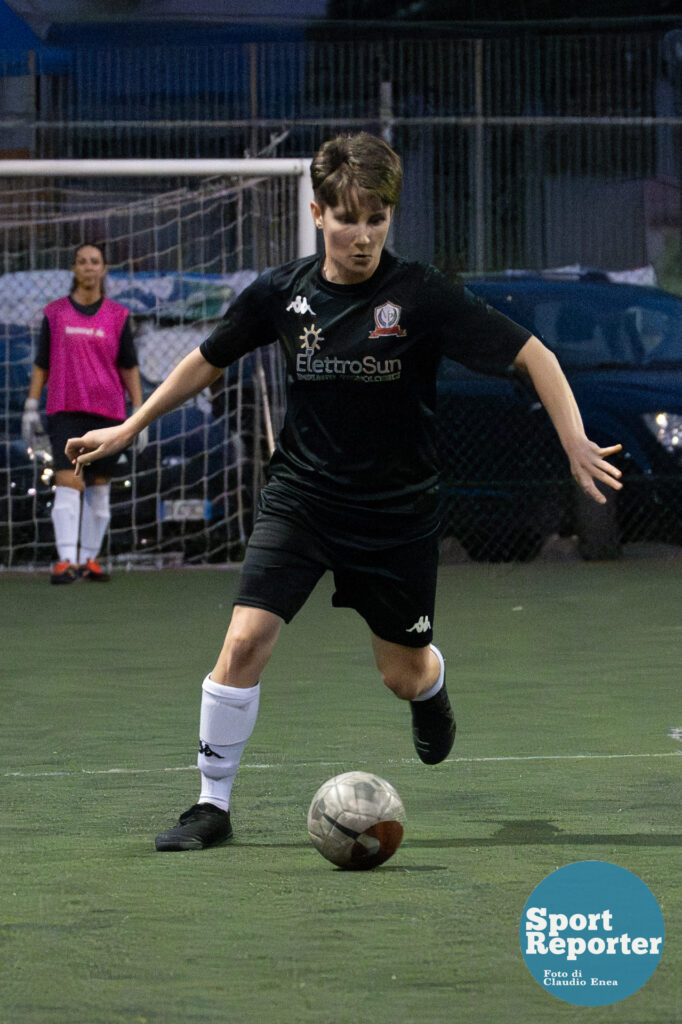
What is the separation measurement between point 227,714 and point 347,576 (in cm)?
47

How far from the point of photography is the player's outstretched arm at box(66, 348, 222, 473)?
4.50 metres

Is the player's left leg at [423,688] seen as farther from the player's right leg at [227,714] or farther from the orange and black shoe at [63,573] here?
the orange and black shoe at [63,573]

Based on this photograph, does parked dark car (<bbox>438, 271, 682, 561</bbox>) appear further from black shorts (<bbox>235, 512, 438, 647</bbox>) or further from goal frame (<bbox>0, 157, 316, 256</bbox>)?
black shorts (<bbox>235, 512, 438, 647</bbox>)

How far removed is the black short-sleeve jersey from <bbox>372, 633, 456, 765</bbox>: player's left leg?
348 mm

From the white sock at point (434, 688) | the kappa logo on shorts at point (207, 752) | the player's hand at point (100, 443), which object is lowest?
the kappa logo on shorts at point (207, 752)

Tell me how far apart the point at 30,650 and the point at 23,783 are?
119 inches

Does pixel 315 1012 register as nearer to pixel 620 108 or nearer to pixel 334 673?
pixel 334 673

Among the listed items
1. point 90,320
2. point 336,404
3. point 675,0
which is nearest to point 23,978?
point 336,404

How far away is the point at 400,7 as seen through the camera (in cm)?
1852

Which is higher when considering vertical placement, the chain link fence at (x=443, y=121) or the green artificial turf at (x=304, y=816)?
the chain link fence at (x=443, y=121)

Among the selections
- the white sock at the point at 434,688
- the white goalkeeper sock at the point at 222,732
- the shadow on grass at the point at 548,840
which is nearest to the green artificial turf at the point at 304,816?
the shadow on grass at the point at 548,840

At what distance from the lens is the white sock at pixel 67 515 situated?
10938 millimetres

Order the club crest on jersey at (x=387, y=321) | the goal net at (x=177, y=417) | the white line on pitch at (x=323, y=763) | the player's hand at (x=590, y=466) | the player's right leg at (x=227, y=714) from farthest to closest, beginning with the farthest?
the goal net at (x=177, y=417) → the white line on pitch at (x=323, y=763) → the club crest on jersey at (x=387, y=321) → the player's right leg at (x=227, y=714) → the player's hand at (x=590, y=466)

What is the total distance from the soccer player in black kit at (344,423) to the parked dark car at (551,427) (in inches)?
292
